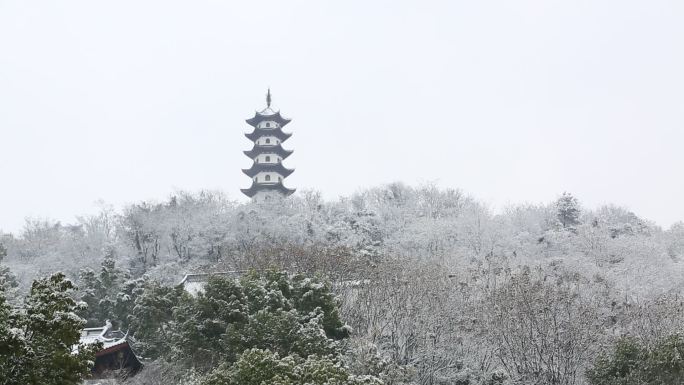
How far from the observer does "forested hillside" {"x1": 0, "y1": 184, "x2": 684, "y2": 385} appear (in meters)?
14.1

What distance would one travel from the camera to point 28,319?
6766 millimetres

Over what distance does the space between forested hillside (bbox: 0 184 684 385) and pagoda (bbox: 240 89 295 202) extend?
3.16 metres

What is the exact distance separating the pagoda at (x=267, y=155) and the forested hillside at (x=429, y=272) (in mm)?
3164

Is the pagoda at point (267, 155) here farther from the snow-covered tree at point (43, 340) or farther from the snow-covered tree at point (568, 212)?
the snow-covered tree at point (43, 340)

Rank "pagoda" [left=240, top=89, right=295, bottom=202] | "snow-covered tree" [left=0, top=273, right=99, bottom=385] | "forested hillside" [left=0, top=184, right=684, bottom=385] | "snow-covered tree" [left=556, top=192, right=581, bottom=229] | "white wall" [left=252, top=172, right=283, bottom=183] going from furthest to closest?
"white wall" [left=252, top=172, right=283, bottom=183], "pagoda" [left=240, top=89, right=295, bottom=202], "snow-covered tree" [left=556, top=192, right=581, bottom=229], "forested hillside" [left=0, top=184, right=684, bottom=385], "snow-covered tree" [left=0, top=273, right=99, bottom=385]

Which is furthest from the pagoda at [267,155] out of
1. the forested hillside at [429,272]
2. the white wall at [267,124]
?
the forested hillside at [429,272]

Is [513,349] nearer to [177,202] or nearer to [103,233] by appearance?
[177,202]

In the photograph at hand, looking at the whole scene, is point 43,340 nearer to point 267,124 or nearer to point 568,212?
point 568,212

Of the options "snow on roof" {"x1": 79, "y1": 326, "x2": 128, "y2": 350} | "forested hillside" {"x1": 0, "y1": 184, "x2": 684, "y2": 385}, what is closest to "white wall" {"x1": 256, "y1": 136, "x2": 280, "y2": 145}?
"forested hillside" {"x1": 0, "y1": 184, "x2": 684, "y2": 385}

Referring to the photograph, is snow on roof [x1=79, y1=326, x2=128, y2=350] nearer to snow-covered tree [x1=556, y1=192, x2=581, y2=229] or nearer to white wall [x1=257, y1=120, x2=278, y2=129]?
snow-covered tree [x1=556, y1=192, x2=581, y2=229]

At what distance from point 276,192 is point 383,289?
26764mm

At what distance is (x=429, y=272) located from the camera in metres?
16.8

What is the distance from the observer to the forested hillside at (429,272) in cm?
1405

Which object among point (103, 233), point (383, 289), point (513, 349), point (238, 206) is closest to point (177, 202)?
point (238, 206)
